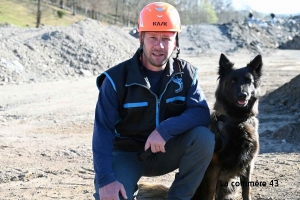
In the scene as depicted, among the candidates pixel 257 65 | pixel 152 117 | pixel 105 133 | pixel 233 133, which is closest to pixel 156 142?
pixel 152 117

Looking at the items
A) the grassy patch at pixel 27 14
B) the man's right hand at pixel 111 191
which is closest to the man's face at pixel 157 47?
the man's right hand at pixel 111 191

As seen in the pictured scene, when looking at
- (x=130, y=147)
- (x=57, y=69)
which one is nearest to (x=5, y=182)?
(x=130, y=147)

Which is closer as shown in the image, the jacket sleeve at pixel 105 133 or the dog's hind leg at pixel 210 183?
the jacket sleeve at pixel 105 133

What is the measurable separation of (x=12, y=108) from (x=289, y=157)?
751 cm

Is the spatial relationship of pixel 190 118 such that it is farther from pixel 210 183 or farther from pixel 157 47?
pixel 210 183

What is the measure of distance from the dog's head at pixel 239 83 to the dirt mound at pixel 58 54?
38.5 ft

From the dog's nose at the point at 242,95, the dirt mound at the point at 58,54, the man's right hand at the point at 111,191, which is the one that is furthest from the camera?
the dirt mound at the point at 58,54

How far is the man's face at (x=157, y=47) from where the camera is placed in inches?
155

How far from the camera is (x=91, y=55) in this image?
1888 centimetres

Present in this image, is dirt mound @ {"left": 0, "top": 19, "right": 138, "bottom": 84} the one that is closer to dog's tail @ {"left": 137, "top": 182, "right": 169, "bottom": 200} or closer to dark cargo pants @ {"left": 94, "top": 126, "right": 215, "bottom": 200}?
dog's tail @ {"left": 137, "top": 182, "right": 169, "bottom": 200}

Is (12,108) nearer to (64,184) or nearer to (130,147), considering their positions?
(64,184)

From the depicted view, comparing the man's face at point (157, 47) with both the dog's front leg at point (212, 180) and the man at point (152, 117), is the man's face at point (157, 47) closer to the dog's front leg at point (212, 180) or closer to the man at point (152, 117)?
the man at point (152, 117)

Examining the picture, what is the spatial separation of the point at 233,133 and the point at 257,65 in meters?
0.81

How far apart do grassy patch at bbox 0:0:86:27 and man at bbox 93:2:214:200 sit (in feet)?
155
